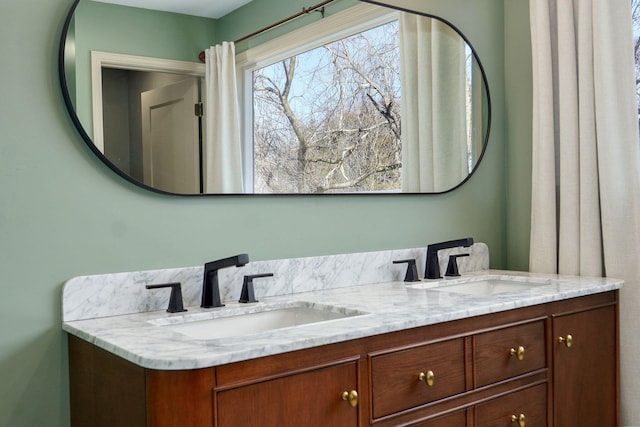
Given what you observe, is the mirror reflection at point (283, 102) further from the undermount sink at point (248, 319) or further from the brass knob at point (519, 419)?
the brass knob at point (519, 419)

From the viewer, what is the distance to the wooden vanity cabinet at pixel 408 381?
4.15 ft

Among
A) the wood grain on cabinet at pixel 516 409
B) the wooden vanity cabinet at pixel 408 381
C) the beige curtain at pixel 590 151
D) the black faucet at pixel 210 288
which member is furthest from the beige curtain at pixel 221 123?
the beige curtain at pixel 590 151

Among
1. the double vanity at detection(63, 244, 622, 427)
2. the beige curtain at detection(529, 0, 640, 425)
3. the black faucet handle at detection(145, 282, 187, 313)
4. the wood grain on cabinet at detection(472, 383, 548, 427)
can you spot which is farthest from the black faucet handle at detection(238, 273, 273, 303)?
the beige curtain at detection(529, 0, 640, 425)

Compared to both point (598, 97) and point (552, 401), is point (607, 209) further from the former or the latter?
point (552, 401)

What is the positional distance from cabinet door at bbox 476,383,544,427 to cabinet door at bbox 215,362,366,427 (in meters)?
0.48

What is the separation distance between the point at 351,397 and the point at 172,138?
870 mm

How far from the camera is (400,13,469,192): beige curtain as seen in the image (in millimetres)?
2338

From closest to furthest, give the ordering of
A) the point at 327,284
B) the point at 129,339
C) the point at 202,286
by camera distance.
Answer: the point at 129,339 → the point at 202,286 → the point at 327,284

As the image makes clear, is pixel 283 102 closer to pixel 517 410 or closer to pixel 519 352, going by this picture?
pixel 519 352

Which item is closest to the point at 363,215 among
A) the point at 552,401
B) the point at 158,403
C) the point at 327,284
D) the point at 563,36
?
the point at 327,284

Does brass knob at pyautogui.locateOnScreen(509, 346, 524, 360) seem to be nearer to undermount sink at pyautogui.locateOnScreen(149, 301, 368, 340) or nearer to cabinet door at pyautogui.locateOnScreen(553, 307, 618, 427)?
cabinet door at pyautogui.locateOnScreen(553, 307, 618, 427)

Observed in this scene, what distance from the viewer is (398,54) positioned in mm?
2301

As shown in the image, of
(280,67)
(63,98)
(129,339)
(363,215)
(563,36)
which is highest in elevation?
(563,36)

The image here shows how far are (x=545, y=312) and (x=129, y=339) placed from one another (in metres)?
1.21
